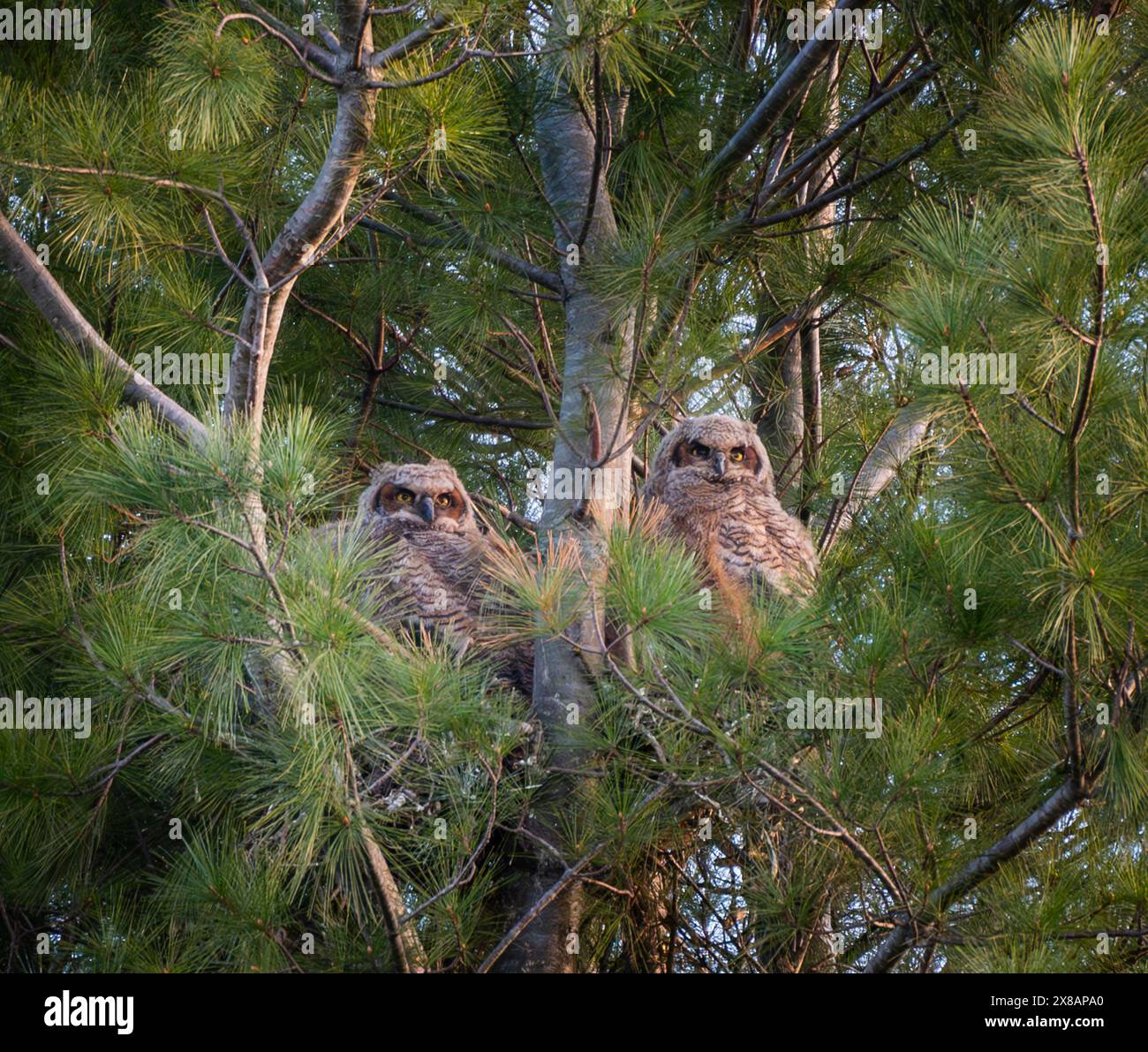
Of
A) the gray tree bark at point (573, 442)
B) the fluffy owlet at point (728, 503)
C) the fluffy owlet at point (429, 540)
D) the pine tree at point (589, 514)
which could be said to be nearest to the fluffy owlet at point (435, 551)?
the fluffy owlet at point (429, 540)

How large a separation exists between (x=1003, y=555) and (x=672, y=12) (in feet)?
5.46

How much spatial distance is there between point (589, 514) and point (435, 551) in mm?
806

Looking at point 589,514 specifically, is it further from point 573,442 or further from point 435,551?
point 435,551

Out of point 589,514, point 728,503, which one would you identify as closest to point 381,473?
point 589,514

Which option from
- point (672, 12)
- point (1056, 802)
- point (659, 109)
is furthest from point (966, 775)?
point (659, 109)

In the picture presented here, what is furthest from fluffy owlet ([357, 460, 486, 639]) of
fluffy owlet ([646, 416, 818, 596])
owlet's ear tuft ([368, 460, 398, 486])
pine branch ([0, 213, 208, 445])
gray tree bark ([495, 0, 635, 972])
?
pine branch ([0, 213, 208, 445])

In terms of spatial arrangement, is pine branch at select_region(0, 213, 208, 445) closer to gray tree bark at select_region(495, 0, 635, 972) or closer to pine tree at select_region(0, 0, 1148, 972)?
pine tree at select_region(0, 0, 1148, 972)

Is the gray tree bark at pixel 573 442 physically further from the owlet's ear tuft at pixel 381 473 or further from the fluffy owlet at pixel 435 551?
the owlet's ear tuft at pixel 381 473

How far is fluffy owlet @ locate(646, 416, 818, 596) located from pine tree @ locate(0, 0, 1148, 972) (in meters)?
0.29

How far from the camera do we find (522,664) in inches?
192

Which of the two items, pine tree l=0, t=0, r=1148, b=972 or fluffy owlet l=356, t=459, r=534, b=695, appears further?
fluffy owlet l=356, t=459, r=534, b=695

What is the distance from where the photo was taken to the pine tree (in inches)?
119

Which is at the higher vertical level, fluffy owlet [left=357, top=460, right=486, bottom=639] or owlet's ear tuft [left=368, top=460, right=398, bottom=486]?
owlet's ear tuft [left=368, top=460, right=398, bottom=486]
